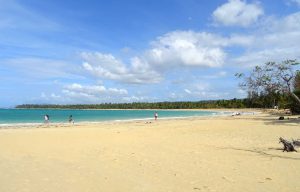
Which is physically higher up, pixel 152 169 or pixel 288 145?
A: pixel 288 145

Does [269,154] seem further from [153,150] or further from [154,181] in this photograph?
[154,181]

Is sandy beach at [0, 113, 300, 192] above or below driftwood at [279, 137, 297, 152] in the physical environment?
below

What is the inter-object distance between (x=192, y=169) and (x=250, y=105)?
115 metres

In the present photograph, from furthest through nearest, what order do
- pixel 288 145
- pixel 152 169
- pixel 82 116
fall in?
pixel 82 116, pixel 288 145, pixel 152 169

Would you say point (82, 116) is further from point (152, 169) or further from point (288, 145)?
point (152, 169)

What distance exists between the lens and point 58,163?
12117 millimetres

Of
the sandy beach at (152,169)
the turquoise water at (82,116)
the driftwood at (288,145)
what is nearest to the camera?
the sandy beach at (152,169)

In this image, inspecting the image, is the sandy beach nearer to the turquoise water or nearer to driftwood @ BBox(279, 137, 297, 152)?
driftwood @ BBox(279, 137, 297, 152)

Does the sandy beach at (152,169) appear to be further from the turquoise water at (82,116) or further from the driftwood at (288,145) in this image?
the turquoise water at (82,116)

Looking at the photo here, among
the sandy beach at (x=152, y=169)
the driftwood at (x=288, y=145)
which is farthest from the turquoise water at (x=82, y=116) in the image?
the driftwood at (x=288, y=145)

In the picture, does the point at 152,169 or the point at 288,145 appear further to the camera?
the point at 288,145

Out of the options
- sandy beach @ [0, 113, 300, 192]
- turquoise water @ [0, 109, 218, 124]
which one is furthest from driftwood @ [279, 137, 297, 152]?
turquoise water @ [0, 109, 218, 124]

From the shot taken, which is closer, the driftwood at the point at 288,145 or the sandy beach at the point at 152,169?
the sandy beach at the point at 152,169

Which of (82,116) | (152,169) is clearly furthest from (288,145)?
(82,116)
